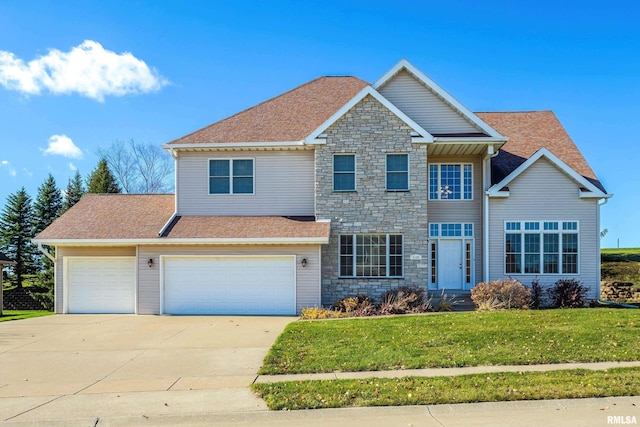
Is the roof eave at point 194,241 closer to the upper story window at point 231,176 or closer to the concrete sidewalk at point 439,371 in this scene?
the upper story window at point 231,176

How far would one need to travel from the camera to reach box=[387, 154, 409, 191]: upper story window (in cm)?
1780

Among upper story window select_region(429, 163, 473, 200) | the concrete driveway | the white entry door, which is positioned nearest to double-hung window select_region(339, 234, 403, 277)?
the white entry door

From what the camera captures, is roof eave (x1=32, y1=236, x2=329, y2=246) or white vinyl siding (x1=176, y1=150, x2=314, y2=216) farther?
white vinyl siding (x1=176, y1=150, x2=314, y2=216)

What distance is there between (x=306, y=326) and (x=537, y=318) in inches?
242

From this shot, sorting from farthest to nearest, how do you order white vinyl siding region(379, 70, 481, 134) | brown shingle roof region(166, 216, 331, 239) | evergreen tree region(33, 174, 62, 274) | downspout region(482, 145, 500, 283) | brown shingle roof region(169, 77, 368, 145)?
evergreen tree region(33, 174, 62, 274) < brown shingle roof region(169, 77, 368, 145) < white vinyl siding region(379, 70, 481, 134) < downspout region(482, 145, 500, 283) < brown shingle roof region(166, 216, 331, 239)

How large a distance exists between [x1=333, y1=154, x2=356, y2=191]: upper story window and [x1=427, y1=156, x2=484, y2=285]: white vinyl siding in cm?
329

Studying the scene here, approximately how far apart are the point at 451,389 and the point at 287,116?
567 inches

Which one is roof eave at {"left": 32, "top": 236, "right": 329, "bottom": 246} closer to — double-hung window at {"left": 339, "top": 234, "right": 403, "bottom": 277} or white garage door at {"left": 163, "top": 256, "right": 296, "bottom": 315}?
white garage door at {"left": 163, "top": 256, "right": 296, "bottom": 315}

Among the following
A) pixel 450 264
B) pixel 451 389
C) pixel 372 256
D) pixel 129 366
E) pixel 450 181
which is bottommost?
pixel 129 366

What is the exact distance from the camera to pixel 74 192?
1423 inches

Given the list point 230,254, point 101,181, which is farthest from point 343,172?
point 101,181

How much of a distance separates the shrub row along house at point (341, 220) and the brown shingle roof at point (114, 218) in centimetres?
9

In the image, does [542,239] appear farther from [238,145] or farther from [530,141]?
[238,145]

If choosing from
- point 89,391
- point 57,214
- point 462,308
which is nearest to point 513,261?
point 462,308
